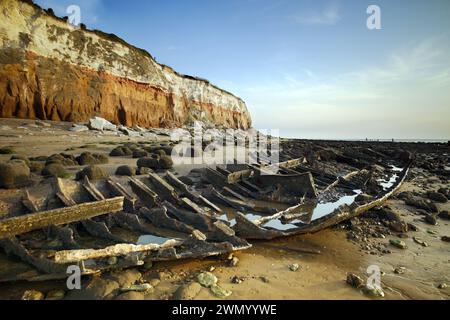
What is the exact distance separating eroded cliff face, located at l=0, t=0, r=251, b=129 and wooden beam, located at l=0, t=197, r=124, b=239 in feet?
77.0

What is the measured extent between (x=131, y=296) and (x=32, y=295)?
1.20 m

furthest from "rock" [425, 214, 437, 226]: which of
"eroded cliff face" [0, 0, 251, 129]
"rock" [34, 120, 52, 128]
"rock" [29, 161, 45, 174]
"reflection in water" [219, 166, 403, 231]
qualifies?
"eroded cliff face" [0, 0, 251, 129]

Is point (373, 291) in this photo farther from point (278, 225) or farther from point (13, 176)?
point (13, 176)

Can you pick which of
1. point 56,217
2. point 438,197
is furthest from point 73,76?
point 438,197

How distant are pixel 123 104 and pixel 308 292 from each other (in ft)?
109

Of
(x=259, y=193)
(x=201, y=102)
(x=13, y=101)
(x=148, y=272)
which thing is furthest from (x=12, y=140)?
(x=201, y=102)

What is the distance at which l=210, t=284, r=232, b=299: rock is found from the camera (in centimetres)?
330

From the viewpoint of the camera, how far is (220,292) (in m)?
3.36

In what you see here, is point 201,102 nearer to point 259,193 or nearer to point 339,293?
point 259,193

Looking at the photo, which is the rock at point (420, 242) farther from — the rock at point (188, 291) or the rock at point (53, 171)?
the rock at point (53, 171)

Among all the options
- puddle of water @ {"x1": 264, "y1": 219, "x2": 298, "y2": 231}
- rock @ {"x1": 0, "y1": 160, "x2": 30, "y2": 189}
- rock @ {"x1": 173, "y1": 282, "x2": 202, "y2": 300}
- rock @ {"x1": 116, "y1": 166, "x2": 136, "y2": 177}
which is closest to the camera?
rock @ {"x1": 173, "y1": 282, "x2": 202, "y2": 300}

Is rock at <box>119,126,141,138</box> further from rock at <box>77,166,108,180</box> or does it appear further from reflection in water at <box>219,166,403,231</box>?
reflection in water at <box>219,166,403,231</box>

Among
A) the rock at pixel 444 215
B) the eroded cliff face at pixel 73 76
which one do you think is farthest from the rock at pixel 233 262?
the eroded cliff face at pixel 73 76

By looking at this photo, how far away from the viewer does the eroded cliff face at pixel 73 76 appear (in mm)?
21906
